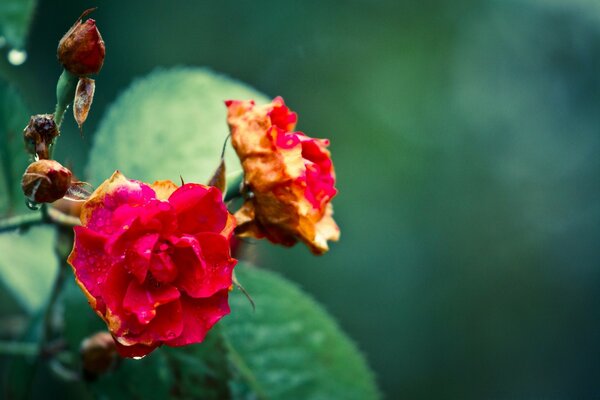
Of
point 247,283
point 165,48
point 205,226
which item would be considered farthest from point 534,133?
point 205,226

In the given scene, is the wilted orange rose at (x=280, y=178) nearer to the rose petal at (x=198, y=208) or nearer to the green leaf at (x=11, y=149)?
the rose petal at (x=198, y=208)

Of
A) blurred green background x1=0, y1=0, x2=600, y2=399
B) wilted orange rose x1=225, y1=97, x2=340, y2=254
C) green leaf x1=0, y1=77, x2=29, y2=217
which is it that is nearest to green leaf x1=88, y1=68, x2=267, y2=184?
green leaf x1=0, y1=77, x2=29, y2=217

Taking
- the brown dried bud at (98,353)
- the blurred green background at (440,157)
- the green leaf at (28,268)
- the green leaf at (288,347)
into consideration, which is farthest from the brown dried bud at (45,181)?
the blurred green background at (440,157)

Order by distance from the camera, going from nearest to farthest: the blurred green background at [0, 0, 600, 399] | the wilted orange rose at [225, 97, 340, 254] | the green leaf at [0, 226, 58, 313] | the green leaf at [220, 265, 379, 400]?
1. the wilted orange rose at [225, 97, 340, 254]
2. the green leaf at [220, 265, 379, 400]
3. the green leaf at [0, 226, 58, 313]
4. the blurred green background at [0, 0, 600, 399]

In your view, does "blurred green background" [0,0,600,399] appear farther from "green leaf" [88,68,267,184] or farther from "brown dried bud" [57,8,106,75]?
"brown dried bud" [57,8,106,75]

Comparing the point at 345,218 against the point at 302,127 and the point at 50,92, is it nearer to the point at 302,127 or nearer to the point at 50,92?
the point at 302,127

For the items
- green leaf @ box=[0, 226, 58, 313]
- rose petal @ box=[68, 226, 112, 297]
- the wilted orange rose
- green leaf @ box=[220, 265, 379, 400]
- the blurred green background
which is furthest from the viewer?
the blurred green background

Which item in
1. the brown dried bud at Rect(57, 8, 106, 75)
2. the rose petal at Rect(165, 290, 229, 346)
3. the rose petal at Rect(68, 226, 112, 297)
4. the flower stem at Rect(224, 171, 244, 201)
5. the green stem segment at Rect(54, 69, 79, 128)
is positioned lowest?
the rose petal at Rect(165, 290, 229, 346)
